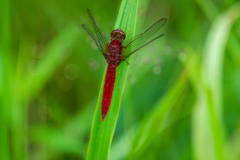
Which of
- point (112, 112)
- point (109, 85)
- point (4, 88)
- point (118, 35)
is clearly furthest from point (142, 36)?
point (4, 88)

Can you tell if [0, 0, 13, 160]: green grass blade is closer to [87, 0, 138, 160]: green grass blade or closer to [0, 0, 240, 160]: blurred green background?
[0, 0, 240, 160]: blurred green background

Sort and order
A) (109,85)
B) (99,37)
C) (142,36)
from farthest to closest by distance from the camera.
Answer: (99,37) → (142,36) → (109,85)

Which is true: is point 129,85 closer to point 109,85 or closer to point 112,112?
point 109,85

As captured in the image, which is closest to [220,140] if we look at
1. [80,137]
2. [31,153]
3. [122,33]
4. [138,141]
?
[138,141]

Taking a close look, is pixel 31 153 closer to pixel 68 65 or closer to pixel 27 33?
pixel 68 65

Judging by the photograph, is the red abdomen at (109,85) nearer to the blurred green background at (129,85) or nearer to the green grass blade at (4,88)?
the blurred green background at (129,85)

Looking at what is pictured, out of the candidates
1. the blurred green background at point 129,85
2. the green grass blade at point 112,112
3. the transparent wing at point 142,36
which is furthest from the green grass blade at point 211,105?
the green grass blade at point 112,112
